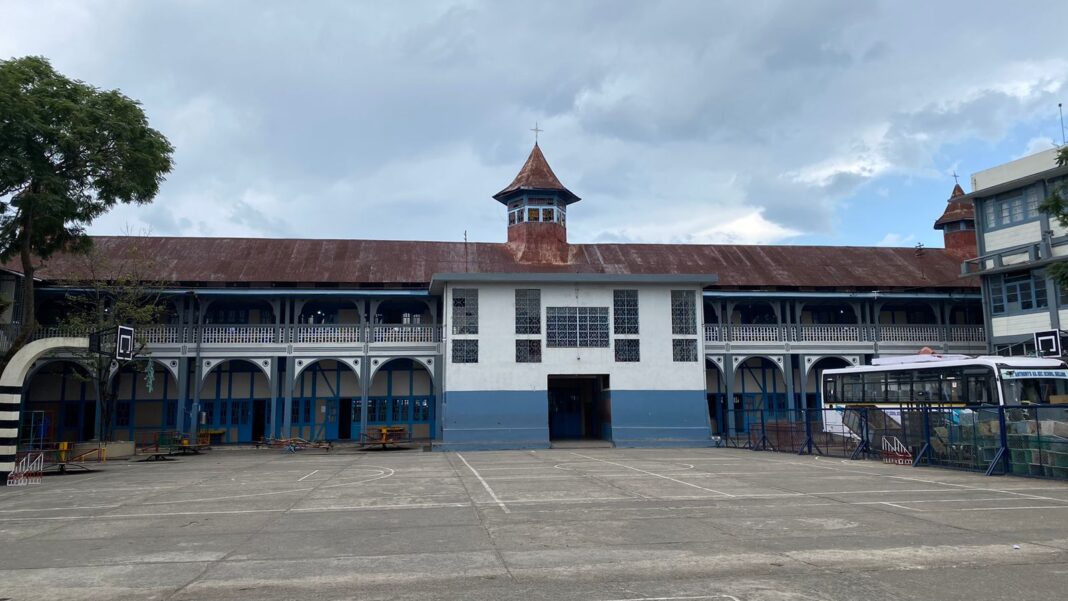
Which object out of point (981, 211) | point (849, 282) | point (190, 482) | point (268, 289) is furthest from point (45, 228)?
point (981, 211)

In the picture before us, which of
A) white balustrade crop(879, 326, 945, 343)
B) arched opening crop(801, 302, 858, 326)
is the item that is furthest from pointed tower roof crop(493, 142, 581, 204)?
white balustrade crop(879, 326, 945, 343)

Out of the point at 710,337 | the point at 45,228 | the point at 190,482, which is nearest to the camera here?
the point at 190,482

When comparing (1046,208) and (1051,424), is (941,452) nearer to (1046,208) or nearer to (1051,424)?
(1051,424)

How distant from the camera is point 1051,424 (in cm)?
1622

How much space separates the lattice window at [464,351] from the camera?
→ 3070 cm

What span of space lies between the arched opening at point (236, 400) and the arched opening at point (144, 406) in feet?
4.74

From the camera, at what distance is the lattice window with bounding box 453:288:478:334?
30828 millimetres

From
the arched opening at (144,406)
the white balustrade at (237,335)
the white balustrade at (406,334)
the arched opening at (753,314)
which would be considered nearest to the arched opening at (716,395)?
the arched opening at (753,314)

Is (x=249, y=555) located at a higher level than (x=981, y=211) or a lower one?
lower

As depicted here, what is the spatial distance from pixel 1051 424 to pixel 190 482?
768 inches

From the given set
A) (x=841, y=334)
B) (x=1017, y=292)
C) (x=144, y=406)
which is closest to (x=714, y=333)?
(x=841, y=334)

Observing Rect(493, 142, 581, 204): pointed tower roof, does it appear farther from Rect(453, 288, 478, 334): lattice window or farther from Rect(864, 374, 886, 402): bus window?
Rect(864, 374, 886, 402): bus window

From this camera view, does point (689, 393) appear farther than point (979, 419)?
Yes

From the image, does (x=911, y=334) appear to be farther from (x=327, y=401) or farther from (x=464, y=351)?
(x=327, y=401)
